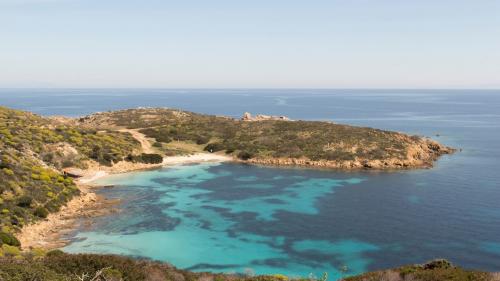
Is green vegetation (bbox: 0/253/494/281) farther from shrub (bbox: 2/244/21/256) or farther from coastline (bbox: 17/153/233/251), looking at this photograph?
coastline (bbox: 17/153/233/251)

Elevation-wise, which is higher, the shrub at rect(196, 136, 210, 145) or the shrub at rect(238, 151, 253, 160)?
the shrub at rect(196, 136, 210, 145)

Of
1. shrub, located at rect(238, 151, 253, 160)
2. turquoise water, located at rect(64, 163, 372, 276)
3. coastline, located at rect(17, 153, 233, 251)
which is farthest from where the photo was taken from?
shrub, located at rect(238, 151, 253, 160)

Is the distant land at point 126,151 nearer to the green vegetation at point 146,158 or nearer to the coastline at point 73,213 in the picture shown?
the coastline at point 73,213

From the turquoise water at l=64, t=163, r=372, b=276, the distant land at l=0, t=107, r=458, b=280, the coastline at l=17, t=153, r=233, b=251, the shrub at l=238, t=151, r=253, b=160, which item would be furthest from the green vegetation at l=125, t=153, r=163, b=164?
the shrub at l=238, t=151, r=253, b=160

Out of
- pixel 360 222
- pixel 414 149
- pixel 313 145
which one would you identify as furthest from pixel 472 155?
pixel 360 222

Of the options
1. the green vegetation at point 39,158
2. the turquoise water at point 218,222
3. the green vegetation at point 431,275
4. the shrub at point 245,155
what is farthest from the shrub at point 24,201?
the shrub at point 245,155

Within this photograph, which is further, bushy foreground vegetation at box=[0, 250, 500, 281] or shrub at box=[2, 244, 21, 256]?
shrub at box=[2, 244, 21, 256]

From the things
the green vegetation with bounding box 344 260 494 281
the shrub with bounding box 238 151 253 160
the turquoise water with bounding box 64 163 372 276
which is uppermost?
the green vegetation with bounding box 344 260 494 281

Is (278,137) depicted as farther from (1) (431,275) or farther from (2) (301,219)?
(1) (431,275)

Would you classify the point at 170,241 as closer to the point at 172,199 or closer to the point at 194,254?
the point at 194,254
